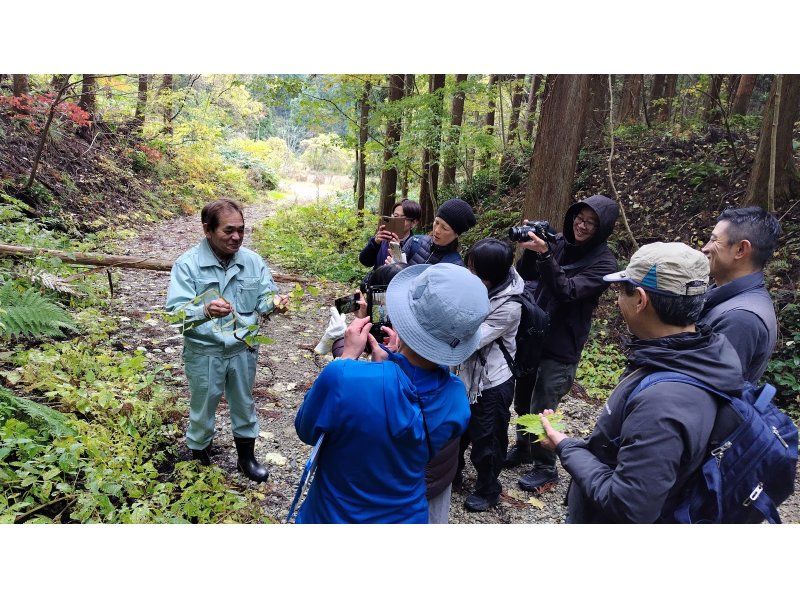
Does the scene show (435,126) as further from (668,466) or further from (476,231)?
(668,466)

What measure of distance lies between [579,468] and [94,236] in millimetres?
10199

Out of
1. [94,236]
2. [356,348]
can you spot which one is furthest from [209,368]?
[94,236]

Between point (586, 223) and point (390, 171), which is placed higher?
point (390, 171)

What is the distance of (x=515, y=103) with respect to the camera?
1703cm

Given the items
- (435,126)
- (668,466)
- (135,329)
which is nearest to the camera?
(668,466)

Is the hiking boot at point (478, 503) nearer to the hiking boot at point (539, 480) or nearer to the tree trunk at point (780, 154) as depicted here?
the hiking boot at point (539, 480)

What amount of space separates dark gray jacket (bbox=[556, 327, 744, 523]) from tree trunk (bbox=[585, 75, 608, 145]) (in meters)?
10.6

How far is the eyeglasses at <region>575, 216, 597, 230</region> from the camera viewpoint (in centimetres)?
358

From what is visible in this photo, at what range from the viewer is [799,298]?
621cm

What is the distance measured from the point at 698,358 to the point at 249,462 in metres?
3.23

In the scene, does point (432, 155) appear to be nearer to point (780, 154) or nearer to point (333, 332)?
point (780, 154)

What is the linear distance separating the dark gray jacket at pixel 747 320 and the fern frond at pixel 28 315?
5432 mm

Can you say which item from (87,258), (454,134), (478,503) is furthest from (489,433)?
(454,134)

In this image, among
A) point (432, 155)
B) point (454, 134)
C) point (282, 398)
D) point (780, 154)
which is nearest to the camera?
point (282, 398)
